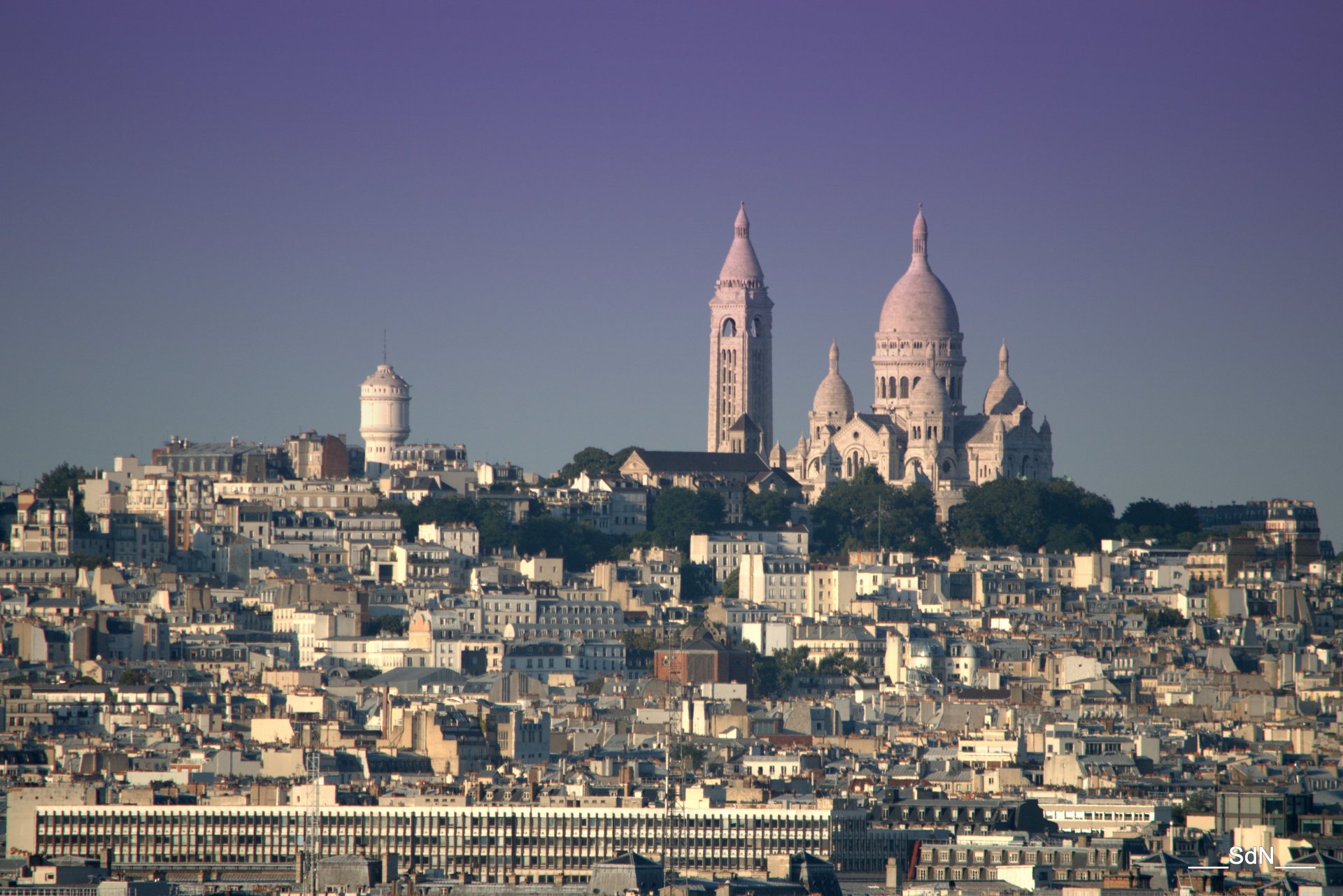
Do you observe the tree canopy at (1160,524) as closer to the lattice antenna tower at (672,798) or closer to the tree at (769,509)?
the tree at (769,509)

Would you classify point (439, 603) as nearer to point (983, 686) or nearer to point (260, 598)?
point (260, 598)

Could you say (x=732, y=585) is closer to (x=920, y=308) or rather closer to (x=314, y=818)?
(x=920, y=308)

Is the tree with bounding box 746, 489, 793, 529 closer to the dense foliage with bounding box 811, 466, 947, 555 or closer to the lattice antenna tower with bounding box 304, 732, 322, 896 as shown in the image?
the dense foliage with bounding box 811, 466, 947, 555

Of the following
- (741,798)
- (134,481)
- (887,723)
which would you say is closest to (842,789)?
(741,798)

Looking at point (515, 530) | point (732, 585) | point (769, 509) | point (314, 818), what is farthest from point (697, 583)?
point (314, 818)

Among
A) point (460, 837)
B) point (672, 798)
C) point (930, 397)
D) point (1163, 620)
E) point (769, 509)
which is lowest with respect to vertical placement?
point (460, 837)

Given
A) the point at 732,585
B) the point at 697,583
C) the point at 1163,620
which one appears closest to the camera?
the point at 1163,620

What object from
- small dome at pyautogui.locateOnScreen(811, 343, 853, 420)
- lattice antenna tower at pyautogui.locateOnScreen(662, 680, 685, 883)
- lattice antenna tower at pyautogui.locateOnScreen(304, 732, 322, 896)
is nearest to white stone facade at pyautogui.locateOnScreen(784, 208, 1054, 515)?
small dome at pyautogui.locateOnScreen(811, 343, 853, 420)
